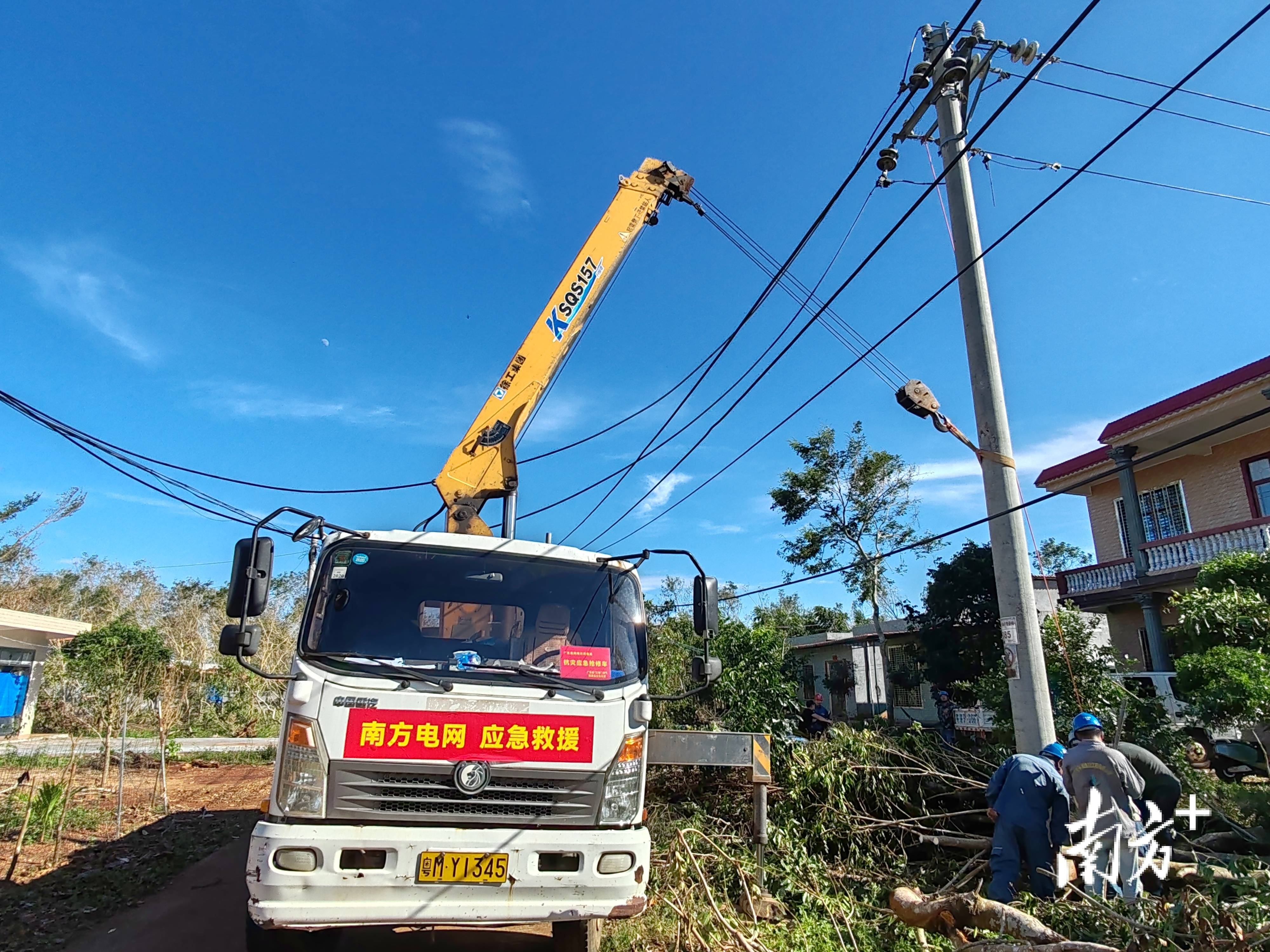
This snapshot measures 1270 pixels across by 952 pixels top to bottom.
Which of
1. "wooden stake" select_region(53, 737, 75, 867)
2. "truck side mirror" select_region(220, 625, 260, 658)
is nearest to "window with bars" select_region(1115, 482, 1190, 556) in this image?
"truck side mirror" select_region(220, 625, 260, 658)

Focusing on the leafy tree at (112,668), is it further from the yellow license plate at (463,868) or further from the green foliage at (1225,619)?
the green foliage at (1225,619)

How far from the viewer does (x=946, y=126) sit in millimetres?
7238

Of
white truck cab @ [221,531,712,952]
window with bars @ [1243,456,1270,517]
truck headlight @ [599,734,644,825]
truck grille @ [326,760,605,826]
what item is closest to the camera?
white truck cab @ [221,531,712,952]

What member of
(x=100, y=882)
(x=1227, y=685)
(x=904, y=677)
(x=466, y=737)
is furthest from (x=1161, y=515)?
Result: (x=100, y=882)

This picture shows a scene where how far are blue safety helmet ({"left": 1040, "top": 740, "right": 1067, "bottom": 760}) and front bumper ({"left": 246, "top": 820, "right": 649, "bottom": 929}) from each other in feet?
12.0

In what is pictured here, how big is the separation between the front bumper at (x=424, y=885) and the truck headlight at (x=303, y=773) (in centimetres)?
9

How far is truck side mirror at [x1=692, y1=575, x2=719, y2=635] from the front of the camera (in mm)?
4824

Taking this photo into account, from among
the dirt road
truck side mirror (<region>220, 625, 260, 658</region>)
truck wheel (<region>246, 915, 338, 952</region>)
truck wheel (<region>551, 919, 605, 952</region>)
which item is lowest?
the dirt road

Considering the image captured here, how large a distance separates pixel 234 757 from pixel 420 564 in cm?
1489

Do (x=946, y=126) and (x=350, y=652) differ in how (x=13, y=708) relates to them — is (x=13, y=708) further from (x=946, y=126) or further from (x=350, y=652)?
(x=946, y=126)

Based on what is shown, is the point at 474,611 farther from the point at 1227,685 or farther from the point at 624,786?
the point at 1227,685


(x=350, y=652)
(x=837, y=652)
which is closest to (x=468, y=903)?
(x=350, y=652)

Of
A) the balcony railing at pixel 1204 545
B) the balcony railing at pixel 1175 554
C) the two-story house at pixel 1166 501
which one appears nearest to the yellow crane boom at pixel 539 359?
the two-story house at pixel 1166 501

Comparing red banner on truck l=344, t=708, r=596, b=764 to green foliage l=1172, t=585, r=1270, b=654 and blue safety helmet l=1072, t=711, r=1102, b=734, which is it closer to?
→ blue safety helmet l=1072, t=711, r=1102, b=734
